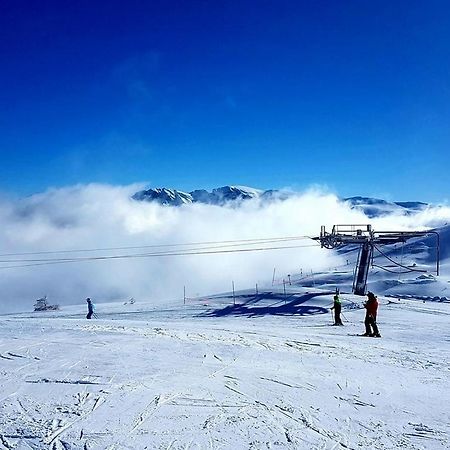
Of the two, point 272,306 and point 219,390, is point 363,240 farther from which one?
point 219,390

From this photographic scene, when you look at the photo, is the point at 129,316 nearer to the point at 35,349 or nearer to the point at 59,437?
the point at 35,349

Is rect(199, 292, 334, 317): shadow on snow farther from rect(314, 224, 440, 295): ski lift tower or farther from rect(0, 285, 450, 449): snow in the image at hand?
rect(0, 285, 450, 449): snow

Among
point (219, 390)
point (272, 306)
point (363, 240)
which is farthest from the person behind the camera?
point (363, 240)

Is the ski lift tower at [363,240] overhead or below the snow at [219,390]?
overhead

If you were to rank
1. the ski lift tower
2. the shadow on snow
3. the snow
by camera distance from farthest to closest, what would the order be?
1. the ski lift tower
2. the shadow on snow
3. the snow

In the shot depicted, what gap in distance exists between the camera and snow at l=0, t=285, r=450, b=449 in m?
6.55

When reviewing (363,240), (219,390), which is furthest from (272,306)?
(219,390)

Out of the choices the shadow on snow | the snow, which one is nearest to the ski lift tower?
the shadow on snow

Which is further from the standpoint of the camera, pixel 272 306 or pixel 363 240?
pixel 363 240

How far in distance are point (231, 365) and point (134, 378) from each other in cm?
240

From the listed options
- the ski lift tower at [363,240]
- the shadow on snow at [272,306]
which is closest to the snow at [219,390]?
the shadow on snow at [272,306]

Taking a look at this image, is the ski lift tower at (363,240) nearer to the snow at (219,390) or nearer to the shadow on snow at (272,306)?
the shadow on snow at (272,306)

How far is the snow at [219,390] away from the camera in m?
6.55

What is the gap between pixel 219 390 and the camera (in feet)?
28.3
